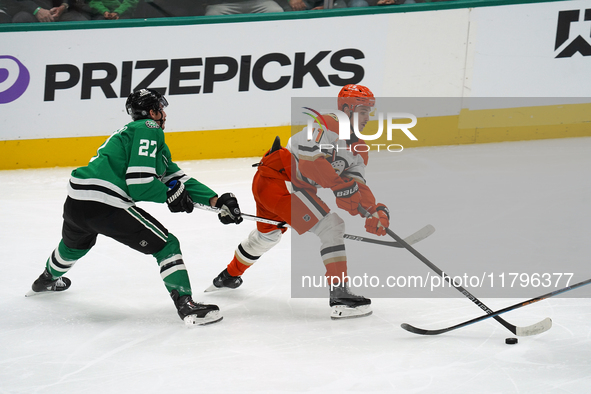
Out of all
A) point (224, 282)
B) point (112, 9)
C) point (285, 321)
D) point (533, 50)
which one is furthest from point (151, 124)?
point (533, 50)

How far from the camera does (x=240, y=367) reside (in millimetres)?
2010

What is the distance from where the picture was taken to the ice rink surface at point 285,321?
1916 millimetres

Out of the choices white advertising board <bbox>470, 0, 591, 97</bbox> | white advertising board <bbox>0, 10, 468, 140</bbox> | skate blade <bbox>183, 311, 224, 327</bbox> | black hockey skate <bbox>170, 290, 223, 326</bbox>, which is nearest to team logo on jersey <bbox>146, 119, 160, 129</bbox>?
black hockey skate <bbox>170, 290, 223, 326</bbox>

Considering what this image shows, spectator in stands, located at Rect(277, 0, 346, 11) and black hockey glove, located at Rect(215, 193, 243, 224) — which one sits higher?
spectator in stands, located at Rect(277, 0, 346, 11)

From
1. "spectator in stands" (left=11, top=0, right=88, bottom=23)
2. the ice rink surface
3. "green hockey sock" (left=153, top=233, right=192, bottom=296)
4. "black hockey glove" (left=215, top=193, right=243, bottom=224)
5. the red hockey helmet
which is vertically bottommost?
the ice rink surface

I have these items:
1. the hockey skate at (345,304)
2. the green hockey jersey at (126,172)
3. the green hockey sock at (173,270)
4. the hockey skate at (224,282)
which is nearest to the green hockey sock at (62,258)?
the green hockey jersey at (126,172)

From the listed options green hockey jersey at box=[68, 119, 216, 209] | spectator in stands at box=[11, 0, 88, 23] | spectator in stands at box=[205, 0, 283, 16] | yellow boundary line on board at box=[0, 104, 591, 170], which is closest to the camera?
green hockey jersey at box=[68, 119, 216, 209]

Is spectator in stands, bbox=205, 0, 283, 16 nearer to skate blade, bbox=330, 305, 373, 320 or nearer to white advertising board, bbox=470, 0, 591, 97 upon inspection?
white advertising board, bbox=470, 0, 591, 97

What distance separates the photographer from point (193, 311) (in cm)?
235

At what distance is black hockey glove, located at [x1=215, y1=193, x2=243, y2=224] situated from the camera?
251cm

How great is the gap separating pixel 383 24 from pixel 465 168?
4.95 ft

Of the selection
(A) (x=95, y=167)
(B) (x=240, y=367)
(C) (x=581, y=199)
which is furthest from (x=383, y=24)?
(B) (x=240, y=367)

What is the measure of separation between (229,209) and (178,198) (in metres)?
A: 0.21

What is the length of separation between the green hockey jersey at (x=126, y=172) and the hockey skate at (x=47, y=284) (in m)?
0.51
